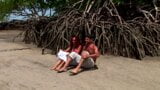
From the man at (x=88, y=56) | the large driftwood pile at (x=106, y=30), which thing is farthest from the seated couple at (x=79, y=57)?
the large driftwood pile at (x=106, y=30)

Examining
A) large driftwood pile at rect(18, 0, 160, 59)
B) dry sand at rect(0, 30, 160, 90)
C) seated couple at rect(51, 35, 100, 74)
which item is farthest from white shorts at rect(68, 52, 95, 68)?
large driftwood pile at rect(18, 0, 160, 59)

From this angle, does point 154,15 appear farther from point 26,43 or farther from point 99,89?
point 99,89

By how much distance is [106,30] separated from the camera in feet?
36.2

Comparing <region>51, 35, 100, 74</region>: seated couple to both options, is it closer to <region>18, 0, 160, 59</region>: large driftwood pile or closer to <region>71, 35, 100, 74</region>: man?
<region>71, 35, 100, 74</region>: man

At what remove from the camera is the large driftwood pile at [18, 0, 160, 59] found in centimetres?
1079

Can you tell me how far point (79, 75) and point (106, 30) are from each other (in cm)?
292

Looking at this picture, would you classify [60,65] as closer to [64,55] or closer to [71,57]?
[64,55]

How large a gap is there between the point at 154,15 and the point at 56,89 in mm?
6065

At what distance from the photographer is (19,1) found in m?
17.2

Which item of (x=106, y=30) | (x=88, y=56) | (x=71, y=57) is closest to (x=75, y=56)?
(x=71, y=57)

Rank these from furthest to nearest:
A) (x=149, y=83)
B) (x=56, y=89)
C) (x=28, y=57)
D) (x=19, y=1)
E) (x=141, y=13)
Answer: (x=19, y=1), (x=141, y=13), (x=28, y=57), (x=149, y=83), (x=56, y=89)

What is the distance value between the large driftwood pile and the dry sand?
0.42 meters

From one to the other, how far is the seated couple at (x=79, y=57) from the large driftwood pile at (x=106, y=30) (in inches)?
53.7

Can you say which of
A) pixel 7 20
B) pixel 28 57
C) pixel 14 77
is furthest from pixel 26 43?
pixel 7 20
